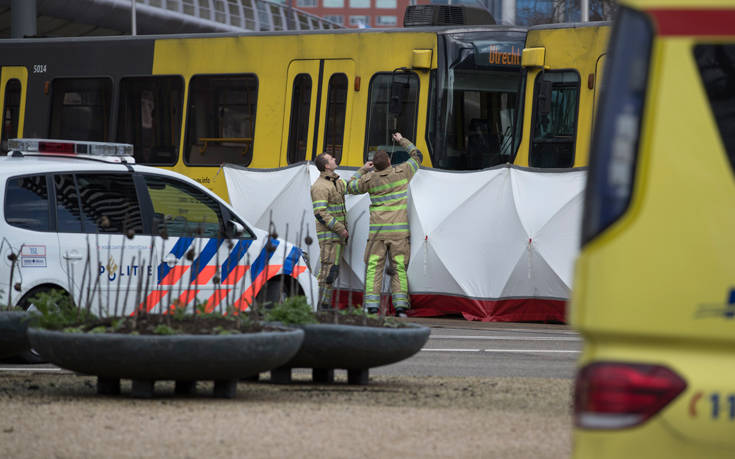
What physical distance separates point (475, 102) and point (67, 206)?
7.46m

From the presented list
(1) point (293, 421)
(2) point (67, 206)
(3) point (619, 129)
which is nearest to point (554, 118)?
(2) point (67, 206)

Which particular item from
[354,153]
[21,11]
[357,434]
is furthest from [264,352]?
[21,11]

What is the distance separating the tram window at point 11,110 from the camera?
21672 millimetres

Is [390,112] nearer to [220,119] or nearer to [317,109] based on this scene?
[317,109]

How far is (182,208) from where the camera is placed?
40.2 ft

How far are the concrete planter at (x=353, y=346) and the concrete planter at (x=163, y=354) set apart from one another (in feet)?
2.31

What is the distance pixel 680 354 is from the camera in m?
3.37

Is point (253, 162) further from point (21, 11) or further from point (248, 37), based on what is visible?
point (21, 11)

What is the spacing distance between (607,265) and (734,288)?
31cm

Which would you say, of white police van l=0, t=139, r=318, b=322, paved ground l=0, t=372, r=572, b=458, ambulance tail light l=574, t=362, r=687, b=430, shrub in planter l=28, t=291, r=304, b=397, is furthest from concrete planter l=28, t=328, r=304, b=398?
ambulance tail light l=574, t=362, r=687, b=430

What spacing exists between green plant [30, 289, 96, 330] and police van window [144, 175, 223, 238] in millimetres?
2779

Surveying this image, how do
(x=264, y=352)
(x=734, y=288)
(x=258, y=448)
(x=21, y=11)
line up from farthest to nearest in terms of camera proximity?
1. (x=21, y=11)
2. (x=264, y=352)
3. (x=258, y=448)
4. (x=734, y=288)

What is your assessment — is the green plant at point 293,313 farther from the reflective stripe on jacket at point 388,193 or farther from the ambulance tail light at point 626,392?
the reflective stripe on jacket at point 388,193

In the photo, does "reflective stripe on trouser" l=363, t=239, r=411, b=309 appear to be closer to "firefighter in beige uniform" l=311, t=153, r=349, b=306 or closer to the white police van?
"firefighter in beige uniform" l=311, t=153, r=349, b=306
